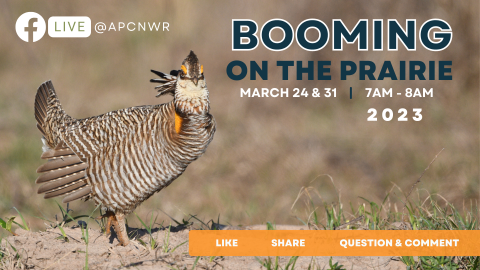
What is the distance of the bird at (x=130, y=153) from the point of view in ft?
12.9

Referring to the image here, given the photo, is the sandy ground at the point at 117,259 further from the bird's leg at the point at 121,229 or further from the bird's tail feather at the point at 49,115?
the bird's tail feather at the point at 49,115

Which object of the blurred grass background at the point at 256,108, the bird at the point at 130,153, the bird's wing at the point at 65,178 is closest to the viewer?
the bird at the point at 130,153

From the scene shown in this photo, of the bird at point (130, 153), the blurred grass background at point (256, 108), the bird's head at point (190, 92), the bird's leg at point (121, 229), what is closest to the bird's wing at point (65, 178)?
the bird at point (130, 153)

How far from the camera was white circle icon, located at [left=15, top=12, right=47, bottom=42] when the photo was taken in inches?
422

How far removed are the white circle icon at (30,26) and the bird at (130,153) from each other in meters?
7.54

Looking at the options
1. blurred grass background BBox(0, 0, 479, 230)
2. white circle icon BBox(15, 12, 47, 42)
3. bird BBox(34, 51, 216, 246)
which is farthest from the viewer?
white circle icon BBox(15, 12, 47, 42)

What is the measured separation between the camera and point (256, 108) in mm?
10258

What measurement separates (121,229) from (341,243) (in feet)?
5.72

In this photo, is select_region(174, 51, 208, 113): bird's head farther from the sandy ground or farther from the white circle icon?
the white circle icon

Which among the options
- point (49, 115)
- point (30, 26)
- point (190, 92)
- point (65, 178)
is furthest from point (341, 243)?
point (30, 26)

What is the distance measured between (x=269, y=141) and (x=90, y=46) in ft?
18.4

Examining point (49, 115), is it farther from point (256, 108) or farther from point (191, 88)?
point (256, 108)

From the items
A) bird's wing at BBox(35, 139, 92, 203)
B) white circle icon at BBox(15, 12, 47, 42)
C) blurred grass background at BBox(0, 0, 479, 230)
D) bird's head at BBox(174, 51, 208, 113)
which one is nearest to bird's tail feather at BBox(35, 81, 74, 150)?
bird's wing at BBox(35, 139, 92, 203)

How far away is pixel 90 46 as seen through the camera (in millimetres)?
12242
